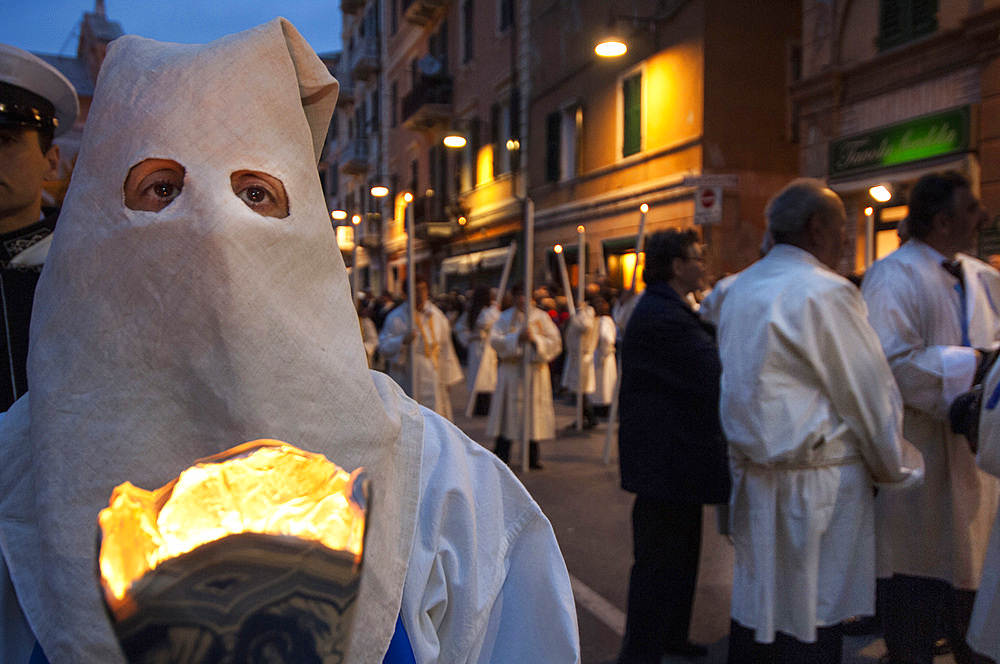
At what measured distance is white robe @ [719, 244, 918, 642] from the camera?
2.53 metres

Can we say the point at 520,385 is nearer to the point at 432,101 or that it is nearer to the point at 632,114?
the point at 632,114

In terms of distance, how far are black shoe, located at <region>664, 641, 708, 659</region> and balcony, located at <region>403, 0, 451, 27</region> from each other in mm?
23735

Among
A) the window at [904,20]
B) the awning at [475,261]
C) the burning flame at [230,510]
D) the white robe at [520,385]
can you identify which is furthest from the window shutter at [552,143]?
the burning flame at [230,510]

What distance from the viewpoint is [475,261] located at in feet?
72.1

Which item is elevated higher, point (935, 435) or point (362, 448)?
point (362, 448)

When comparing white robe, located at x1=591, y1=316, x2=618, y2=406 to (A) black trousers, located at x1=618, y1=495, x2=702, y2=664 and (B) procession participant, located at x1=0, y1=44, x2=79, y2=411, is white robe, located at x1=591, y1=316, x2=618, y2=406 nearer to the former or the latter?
(A) black trousers, located at x1=618, y1=495, x2=702, y2=664

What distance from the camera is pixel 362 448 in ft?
3.05

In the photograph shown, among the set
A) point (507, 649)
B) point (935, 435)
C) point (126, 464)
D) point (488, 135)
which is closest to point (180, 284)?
point (126, 464)

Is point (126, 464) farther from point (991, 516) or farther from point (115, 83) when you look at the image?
point (991, 516)

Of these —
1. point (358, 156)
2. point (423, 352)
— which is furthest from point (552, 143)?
point (358, 156)

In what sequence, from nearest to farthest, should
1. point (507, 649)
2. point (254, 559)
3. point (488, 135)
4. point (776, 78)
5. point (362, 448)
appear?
point (254, 559), point (362, 448), point (507, 649), point (776, 78), point (488, 135)

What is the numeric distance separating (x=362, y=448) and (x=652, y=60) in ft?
48.0

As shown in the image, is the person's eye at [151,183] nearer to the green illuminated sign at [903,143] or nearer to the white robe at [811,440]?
the white robe at [811,440]

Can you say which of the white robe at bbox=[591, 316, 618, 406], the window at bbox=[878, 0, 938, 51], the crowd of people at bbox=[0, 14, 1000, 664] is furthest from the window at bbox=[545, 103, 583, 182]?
the crowd of people at bbox=[0, 14, 1000, 664]
